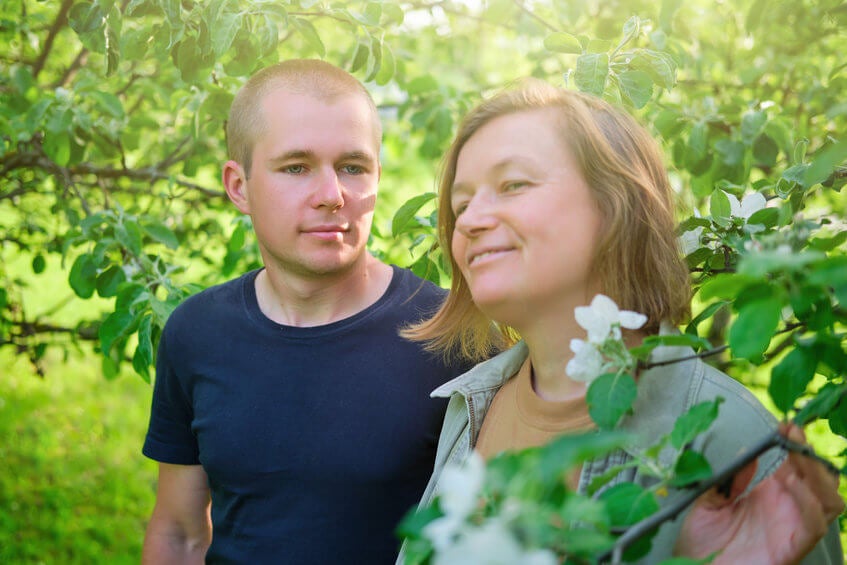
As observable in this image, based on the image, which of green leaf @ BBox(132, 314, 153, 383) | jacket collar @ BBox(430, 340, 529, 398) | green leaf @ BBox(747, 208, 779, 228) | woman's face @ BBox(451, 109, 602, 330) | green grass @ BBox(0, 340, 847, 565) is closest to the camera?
woman's face @ BBox(451, 109, 602, 330)

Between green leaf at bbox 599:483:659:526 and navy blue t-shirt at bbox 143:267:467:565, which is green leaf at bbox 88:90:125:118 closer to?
navy blue t-shirt at bbox 143:267:467:565

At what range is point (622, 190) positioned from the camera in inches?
58.0

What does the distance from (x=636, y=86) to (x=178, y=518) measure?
173 centimetres

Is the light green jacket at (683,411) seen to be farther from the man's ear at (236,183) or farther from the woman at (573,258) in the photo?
the man's ear at (236,183)

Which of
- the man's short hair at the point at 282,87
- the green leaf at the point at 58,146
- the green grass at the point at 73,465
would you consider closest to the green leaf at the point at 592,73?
the man's short hair at the point at 282,87

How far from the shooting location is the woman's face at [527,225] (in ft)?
4.58

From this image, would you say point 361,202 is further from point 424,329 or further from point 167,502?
point 167,502

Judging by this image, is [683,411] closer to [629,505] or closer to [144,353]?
[629,505]

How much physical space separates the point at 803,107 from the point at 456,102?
59.9 inches

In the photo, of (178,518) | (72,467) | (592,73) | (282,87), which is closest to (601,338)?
(592,73)

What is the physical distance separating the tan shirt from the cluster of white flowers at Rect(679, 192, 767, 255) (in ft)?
1.29

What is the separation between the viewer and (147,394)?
623 centimetres

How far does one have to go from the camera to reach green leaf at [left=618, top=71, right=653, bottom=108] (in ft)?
6.20

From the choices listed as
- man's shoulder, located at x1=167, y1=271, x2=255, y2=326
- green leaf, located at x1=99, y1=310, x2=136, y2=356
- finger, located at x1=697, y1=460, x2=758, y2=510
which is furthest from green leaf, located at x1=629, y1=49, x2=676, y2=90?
green leaf, located at x1=99, y1=310, x2=136, y2=356
